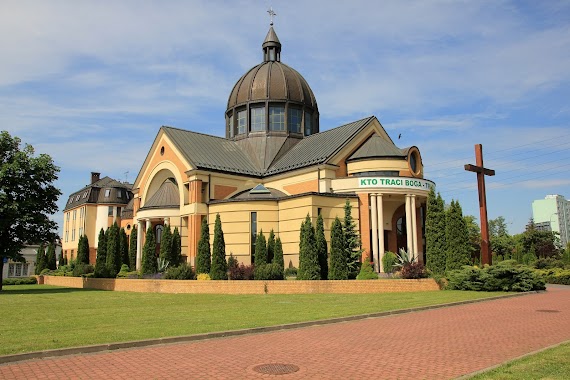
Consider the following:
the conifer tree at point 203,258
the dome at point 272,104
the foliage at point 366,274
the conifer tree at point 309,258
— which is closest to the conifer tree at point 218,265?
the conifer tree at point 203,258

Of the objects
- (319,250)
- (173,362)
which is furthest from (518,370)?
(319,250)

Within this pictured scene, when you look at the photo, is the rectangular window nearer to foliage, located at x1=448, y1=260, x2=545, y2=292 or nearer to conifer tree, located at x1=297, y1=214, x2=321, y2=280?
conifer tree, located at x1=297, y1=214, x2=321, y2=280

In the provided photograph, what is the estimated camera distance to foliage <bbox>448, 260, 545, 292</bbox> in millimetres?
24250

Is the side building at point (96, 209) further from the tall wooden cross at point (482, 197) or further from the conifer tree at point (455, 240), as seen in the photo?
the conifer tree at point (455, 240)

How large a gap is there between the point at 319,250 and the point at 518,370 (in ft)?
72.6

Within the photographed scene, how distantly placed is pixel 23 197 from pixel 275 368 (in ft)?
91.6

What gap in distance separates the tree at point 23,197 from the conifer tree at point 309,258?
16712mm

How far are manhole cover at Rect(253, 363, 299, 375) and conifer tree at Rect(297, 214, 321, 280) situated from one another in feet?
64.8

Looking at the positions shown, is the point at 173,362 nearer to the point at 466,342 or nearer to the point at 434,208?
the point at 466,342

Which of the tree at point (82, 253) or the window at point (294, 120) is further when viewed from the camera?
the window at point (294, 120)

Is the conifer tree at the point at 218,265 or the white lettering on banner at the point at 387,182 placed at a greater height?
the white lettering on banner at the point at 387,182

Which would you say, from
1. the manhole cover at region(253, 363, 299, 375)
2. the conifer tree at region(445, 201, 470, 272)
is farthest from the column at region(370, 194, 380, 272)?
the manhole cover at region(253, 363, 299, 375)

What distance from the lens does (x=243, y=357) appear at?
32.0ft

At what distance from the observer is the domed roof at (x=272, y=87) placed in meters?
47.8
